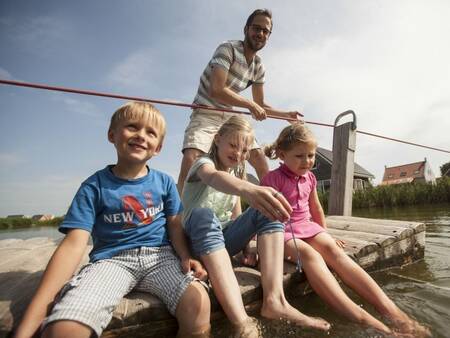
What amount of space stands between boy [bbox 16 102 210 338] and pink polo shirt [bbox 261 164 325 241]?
707 mm

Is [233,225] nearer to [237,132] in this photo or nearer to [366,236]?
[237,132]

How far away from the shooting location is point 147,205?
150 cm

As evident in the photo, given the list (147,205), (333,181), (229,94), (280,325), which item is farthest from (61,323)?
(333,181)

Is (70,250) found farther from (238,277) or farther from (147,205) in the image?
(238,277)

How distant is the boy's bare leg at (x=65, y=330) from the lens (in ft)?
2.97

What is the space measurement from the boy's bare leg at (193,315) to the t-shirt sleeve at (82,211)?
0.53 metres

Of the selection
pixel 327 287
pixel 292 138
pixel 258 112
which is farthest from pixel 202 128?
pixel 327 287

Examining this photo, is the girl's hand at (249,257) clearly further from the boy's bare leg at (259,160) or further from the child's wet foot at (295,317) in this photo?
the boy's bare leg at (259,160)

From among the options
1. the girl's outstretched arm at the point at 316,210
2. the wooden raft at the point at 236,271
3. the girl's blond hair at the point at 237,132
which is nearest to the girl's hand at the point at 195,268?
the wooden raft at the point at 236,271

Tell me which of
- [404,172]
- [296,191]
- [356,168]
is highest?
[404,172]

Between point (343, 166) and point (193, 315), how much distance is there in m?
2.48

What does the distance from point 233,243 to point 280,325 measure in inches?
20.2

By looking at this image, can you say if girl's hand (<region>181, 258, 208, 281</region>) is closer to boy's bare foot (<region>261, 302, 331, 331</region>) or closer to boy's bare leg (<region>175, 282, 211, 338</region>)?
boy's bare leg (<region>175, 282, 211, 338</region>)

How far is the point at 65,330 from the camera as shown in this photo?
0.91 meters
